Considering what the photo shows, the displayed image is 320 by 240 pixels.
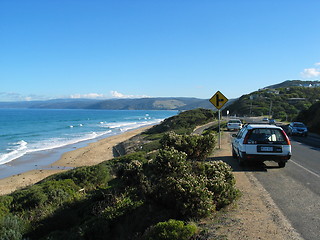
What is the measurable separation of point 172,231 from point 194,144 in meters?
6.70

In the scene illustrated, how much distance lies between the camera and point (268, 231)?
463 cm

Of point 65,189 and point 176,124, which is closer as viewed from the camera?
point 65,189

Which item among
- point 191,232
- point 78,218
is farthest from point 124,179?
point 191,232

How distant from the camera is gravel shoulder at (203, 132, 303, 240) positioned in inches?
176

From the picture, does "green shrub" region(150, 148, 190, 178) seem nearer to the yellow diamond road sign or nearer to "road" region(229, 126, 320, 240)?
"road" region(229, 126, 320, 240)

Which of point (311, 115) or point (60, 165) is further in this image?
point (311, 115)

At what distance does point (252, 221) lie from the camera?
509 cm

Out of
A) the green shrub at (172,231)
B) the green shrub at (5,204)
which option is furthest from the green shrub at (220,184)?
the green shrub at (5,204)

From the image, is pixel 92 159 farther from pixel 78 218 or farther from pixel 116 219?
pixel 116 219

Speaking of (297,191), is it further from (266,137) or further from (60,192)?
(60,192)

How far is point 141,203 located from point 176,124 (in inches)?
1568

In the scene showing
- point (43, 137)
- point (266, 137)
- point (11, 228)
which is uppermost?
point (266, 137)

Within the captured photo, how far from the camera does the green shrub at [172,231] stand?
14.1 ft

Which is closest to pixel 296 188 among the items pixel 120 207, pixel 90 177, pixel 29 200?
pixel 120 207
